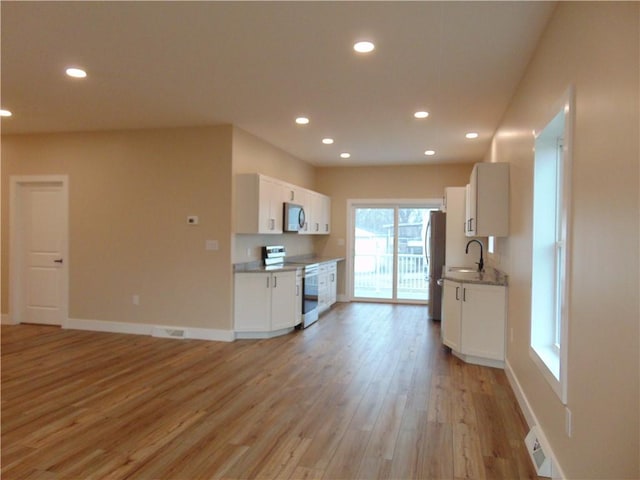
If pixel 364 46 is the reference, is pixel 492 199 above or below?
below

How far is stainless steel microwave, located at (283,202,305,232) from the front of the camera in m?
6.31

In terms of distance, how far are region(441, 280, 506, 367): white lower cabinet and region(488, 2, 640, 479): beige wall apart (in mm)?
1679

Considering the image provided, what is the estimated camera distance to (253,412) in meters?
3.25

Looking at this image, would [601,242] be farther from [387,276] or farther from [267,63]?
[387,276]

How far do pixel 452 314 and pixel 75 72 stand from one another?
14.1 feet

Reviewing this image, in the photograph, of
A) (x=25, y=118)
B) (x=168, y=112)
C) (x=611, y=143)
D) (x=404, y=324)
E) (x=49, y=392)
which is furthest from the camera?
(x=404, y=324)

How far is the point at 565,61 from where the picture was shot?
238cm

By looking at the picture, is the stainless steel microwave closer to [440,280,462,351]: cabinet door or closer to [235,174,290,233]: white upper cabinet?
[235,174,290,233]: white upper cabinet

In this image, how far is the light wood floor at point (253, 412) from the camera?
8.23 ft

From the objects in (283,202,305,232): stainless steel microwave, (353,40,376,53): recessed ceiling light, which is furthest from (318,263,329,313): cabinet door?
(353,40,376,53): recessed ceiling light

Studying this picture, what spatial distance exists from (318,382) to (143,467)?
176cm

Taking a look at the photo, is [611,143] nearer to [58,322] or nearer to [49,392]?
[49,392]

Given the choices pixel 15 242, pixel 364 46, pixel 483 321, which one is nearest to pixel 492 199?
pixel 483 321

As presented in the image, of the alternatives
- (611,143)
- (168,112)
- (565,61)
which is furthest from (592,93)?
(168,112)
